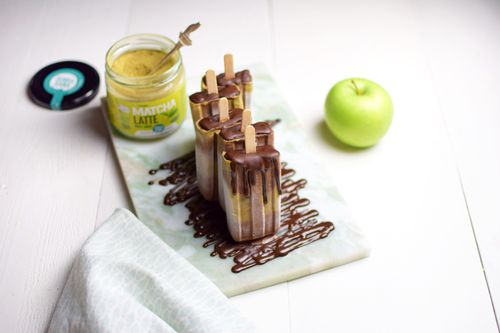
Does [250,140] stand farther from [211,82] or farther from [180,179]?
[180,179]

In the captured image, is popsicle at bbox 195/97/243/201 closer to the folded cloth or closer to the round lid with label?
the folded cloth

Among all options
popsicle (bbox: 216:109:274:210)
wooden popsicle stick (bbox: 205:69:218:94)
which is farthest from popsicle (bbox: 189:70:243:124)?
popsicle (bbox: 216:109:274:210)

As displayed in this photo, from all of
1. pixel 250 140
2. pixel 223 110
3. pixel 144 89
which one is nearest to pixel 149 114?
pixel 144 89

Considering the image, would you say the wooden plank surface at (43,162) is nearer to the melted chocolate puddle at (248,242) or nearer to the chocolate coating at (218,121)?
the melted chocolate puddle at (248,242)

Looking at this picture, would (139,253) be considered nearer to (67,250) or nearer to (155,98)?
(67,250)

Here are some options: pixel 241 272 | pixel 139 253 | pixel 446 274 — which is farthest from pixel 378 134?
pixel 139 253

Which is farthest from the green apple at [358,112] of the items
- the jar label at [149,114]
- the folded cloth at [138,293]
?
the folded cloth at [138,293]
